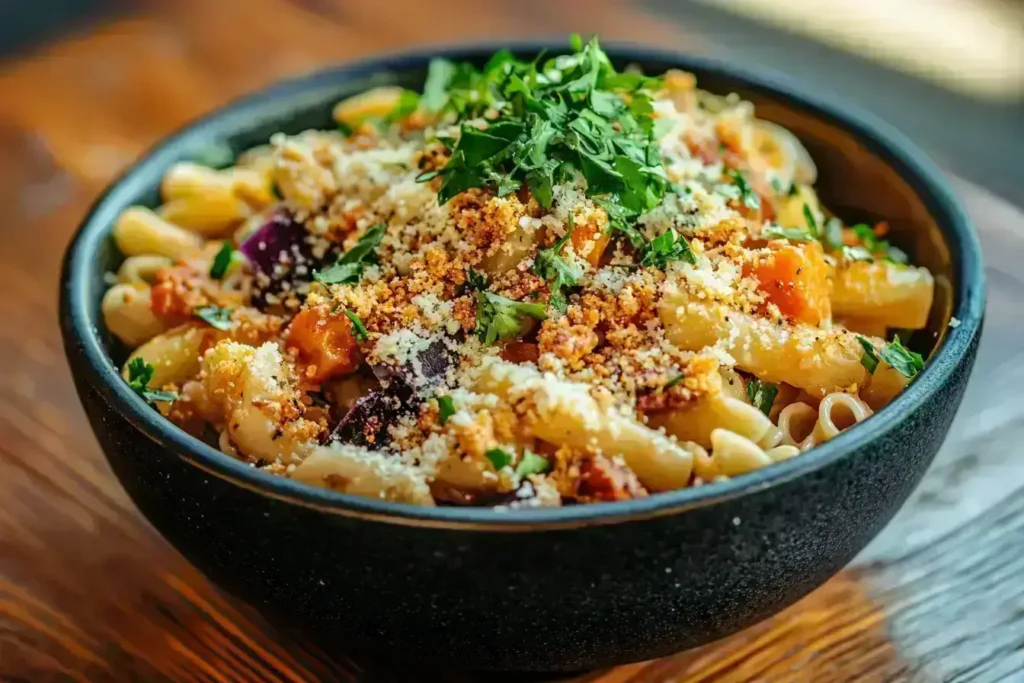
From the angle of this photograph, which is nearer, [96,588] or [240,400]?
[240,400]

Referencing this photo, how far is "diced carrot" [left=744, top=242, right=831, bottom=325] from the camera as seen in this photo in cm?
144

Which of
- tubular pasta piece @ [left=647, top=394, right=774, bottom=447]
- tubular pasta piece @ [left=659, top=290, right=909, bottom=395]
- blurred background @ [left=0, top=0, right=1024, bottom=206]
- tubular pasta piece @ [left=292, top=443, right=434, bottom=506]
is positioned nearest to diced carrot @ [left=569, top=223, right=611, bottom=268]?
tubular pasta piece @ [left=659, top=290, right=909, bottom=395]

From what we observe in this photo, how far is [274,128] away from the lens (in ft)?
6.66

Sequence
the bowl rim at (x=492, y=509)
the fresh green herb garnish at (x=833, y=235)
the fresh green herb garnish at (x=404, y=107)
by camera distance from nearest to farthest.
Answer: the bowl rim at (x=492, y=509) → the fresh green herb garnish at (x=833, y=235) → the fresh green herb garnish at (x=404, y=107)

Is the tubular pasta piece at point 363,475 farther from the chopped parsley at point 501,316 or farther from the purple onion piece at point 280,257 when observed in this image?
the purple onion piece at point 280,257

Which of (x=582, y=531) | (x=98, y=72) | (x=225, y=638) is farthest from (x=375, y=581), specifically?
(x=98, y=72)

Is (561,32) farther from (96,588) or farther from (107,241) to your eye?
(96,588)

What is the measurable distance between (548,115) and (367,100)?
2.02 feet

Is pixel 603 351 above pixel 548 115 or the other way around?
the other way around

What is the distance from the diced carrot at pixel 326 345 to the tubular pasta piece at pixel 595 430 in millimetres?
242

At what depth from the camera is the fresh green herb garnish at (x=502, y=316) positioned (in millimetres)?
1376

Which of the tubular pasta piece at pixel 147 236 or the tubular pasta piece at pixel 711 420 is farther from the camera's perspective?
the tubular pasta piece at pixel 147 236

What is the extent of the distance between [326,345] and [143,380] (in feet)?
1.00

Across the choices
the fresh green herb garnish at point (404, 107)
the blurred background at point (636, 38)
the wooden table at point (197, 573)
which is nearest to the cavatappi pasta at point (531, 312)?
the fresh green herb garnish at point (404, 107)
